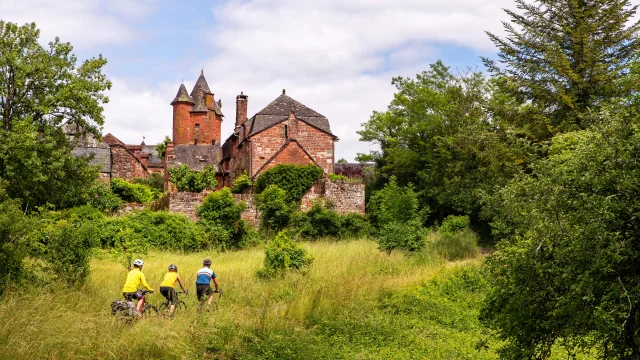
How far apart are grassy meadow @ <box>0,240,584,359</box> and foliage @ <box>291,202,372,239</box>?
1075 cm

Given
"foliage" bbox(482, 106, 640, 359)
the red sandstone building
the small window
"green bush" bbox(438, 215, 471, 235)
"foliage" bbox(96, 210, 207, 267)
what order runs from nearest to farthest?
1. "foliage" bbox(482, 106, 640, 359)
2. "foliage" bbox(96, 210, 207, 267)
3. "green bush" bbox(438, 215, 471, 235)
4. the red sandstone building
5. the small window

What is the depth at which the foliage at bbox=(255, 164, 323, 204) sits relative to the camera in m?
34.8

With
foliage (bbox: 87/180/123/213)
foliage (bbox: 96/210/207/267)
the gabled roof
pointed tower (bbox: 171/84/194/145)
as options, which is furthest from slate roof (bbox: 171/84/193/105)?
foliage (bbox: 96/210/207/267)

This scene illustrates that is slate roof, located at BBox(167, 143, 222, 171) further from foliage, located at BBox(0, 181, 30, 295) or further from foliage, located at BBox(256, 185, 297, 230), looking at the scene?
foliage, located at BBox(0, 181, 30, 295)

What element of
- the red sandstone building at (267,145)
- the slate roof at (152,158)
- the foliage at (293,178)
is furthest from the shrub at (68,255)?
the slate roof at (152,158)

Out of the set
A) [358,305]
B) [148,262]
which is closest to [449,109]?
[148,262]

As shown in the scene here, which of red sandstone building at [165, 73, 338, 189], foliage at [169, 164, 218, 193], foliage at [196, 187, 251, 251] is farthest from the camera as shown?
foliage at [169, 164, 218, 193]

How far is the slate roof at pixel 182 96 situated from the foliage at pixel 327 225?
29.6 meters

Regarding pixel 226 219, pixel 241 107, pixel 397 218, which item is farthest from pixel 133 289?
pixel 241 107

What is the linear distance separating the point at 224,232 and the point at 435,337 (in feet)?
58.9

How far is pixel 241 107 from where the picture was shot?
48.8 meters

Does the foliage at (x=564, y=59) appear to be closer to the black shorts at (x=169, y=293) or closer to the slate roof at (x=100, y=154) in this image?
the black shorts at (x=169, y=293)

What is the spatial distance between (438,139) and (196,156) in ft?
66.8

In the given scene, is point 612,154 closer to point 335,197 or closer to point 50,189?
point 50,189
